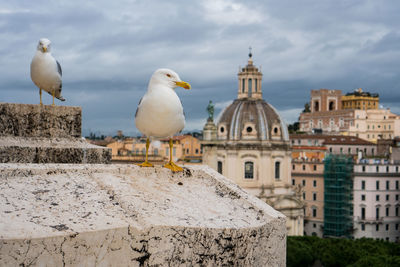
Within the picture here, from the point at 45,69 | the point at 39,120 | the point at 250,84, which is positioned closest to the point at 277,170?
the point at 250,84

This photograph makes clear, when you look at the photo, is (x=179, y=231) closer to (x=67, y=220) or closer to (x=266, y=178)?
(x=67, y=220)

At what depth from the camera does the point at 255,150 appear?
47.6 m

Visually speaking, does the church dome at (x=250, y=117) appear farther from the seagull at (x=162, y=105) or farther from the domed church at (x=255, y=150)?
the seagull at (x=162, y=105)

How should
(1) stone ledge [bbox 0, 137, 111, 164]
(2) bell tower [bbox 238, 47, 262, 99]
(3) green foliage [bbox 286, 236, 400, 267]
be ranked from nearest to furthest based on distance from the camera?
(1) stone ledge [bbox 0, 137, 111, 164], (3) green foliage [bbox 286, 236, 400, 267], (2) bell tower [bbox 238, 47, 262, 99]

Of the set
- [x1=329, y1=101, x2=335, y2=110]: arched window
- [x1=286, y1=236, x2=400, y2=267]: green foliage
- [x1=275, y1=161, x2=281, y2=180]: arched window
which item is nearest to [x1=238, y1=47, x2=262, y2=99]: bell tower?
[x1=275, y1=161, x2=281, y2=180]: arched window

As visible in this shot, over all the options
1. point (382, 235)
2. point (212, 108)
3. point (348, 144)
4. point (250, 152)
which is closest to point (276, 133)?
point (250, 152)

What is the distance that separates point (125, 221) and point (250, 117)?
47018 millimetres

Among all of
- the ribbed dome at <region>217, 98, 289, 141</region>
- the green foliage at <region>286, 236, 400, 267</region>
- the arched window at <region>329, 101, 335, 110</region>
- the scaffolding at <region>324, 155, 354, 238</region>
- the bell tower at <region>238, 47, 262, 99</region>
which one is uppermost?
the arched window at <region>329, 101, 335, 110</region>

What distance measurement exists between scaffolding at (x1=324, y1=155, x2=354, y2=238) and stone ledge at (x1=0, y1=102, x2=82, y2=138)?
4899cm

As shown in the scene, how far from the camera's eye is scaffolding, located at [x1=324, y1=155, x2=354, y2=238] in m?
52.7

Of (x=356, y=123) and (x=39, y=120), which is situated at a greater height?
(x=356, y=123)

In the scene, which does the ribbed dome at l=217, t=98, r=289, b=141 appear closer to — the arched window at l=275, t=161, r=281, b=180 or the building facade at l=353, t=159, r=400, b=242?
the arched window at l=275, t=161, r=281, b=180

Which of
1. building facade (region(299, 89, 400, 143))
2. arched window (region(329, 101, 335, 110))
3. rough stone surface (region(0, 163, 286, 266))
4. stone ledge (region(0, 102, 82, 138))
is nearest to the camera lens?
rough stone surface (region(0, 163, 286, 266))

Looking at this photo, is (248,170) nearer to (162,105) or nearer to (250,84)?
(250,84)
